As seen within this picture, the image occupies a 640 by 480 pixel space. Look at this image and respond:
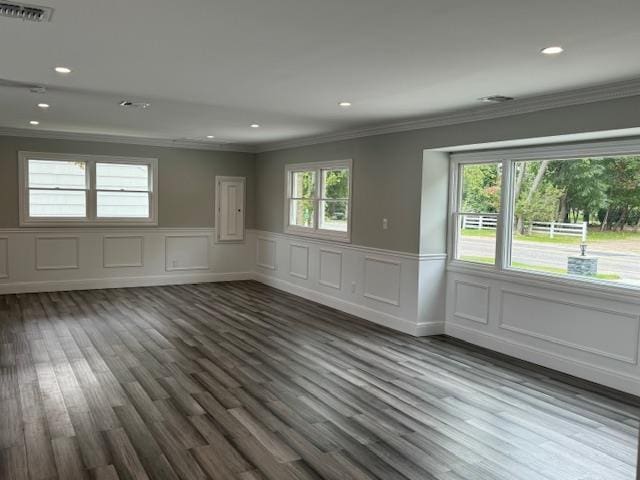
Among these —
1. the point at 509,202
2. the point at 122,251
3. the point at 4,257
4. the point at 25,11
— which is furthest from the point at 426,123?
the point at 4,257

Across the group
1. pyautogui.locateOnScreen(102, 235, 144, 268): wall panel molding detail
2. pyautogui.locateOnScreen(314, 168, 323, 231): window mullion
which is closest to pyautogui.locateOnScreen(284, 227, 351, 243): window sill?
pyautogui.locateOnScreen(314, 168, 323, 231): window mullion

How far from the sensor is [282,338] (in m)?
5.77

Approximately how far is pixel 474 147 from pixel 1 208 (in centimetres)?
682

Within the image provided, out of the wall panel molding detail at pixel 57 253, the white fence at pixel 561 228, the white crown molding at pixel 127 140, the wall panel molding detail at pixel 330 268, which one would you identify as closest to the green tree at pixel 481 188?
the white fence at pixel 561 228

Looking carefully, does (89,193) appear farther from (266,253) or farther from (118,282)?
(266,253)

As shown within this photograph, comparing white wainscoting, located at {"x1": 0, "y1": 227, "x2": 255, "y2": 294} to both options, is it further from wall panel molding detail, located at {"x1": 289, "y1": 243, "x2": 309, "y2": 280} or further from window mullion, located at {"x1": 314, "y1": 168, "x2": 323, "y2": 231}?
window mullion, located at {"x1": 314, "y1": 168, "x2": 323, "y2": 231}

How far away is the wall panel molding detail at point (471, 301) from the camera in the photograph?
→ 224 inches

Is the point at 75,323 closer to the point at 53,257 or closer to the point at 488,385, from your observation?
the point at 53,257

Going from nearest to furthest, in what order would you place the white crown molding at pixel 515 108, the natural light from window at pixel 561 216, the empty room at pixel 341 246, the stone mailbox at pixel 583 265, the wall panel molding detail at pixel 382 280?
the empty room at pixel 341 246
the white crown molding at pixel 515 108
the natural light from window at pixel 561 216
the stone mailbox at pixel 583 265
the wall panel molding detail at pixel 382 280

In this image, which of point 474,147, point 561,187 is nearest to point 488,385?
point 561,187

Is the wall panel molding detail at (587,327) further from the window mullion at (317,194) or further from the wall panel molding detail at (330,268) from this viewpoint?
the window mullion at (317,194)

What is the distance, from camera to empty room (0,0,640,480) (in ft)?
9.77

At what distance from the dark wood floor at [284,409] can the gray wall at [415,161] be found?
48.0 inches

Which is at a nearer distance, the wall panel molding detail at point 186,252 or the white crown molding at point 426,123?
the white crown molding at point 426,123
